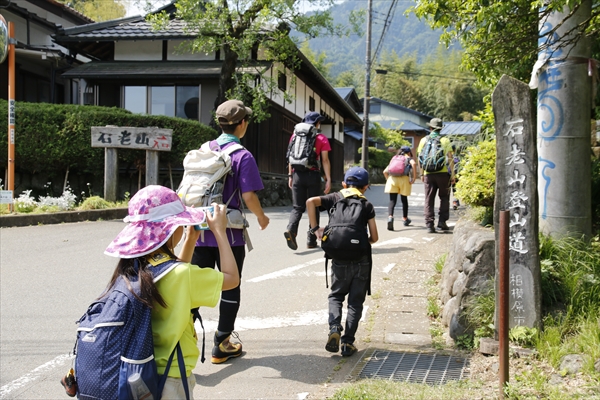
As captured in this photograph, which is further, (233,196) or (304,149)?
(304,149)

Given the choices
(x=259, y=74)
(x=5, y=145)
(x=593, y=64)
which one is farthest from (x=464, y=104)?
(x=593, y=64)

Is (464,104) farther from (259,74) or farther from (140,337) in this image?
(140,337)

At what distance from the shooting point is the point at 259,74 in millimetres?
15805

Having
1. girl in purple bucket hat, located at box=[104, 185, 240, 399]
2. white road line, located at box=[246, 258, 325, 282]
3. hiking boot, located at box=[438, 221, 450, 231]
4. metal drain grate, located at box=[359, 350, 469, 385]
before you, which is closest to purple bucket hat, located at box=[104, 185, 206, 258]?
girl in purple bucket hat, located at box=[104, 185, 240, 399]

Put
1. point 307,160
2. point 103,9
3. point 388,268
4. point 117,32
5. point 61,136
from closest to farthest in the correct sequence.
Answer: point 388,268, point 307,160, point 61,136, point 117,32, point 103,9

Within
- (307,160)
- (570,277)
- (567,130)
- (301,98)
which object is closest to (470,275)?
(570,277)

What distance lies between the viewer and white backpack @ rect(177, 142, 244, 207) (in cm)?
406

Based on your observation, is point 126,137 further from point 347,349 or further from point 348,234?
point 347,349

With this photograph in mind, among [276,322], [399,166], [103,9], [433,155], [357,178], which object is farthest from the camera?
[103,9]

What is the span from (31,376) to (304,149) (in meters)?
4.66

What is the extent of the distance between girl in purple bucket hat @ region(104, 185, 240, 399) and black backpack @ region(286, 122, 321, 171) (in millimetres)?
5471

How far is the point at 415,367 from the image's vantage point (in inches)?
169

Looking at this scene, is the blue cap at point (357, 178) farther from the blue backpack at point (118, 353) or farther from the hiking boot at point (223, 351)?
the blue backpack at point (118, 353)

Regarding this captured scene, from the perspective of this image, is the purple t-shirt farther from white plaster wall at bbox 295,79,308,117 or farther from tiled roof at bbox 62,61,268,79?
white plaster wall at bbox 295,79,308,117
